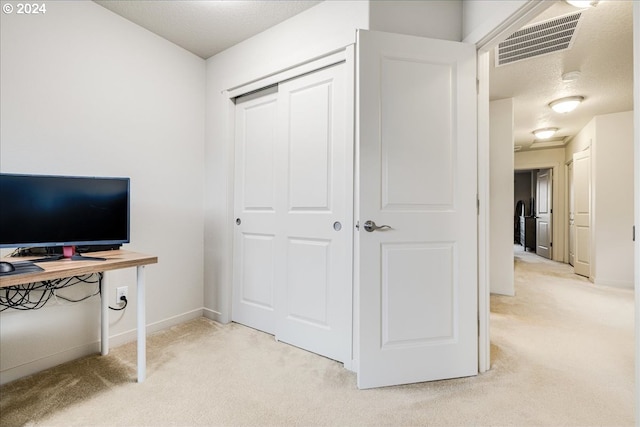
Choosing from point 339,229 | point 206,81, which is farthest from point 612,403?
point 206,81

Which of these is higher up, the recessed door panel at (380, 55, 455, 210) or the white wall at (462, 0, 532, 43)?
the white wall at (462, 0, 532, 43)

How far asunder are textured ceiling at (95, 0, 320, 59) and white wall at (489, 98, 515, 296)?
2992mm

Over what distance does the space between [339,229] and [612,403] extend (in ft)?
5.74

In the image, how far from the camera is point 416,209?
1852 mm

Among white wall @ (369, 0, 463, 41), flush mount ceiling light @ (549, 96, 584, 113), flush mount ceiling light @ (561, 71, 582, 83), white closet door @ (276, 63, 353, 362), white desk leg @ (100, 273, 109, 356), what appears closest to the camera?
white wall @ (369, 0, 463, 41)

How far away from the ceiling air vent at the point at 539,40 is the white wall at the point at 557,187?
467 centimetres

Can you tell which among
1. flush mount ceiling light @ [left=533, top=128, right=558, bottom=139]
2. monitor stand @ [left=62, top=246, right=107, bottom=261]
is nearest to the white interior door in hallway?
monitor stand @ [left=62, top=246, right=107, bottom=261]

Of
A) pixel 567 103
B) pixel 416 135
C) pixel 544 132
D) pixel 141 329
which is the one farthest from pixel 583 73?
pixel 141 329

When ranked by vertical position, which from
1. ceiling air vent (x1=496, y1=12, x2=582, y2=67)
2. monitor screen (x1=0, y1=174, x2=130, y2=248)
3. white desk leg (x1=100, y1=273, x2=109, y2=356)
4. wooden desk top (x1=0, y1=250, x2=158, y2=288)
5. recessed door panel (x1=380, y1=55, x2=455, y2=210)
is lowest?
white desk leg (x1=100, y1=273, x2=109, y2=356)

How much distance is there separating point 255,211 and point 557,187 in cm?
660

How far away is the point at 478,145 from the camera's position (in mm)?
1951

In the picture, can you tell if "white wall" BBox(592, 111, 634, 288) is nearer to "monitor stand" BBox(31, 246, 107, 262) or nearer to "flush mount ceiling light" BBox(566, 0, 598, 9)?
"flush mount ceiling light" BBox(566, 0, 598, 9)

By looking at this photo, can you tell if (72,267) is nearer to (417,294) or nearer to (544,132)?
(417,294)

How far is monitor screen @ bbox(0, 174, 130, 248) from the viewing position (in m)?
1.64
